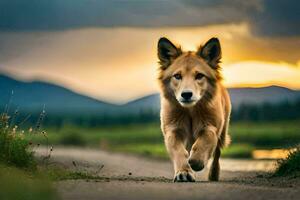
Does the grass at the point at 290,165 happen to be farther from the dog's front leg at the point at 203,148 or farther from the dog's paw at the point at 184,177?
the dog's paw at the point at 184,177

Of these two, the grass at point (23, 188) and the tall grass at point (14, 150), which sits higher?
the tall grass at point (14, 150)

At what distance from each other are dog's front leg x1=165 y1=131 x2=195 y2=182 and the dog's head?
25.6 inches

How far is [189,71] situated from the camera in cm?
1384

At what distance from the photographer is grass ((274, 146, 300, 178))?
1458 centimetres

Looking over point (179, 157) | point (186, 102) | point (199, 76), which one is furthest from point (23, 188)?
point (199, 76)

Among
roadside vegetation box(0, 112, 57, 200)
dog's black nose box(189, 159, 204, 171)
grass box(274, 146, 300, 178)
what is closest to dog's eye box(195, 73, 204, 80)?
dog's black nose box(189, 159, 204, 171)

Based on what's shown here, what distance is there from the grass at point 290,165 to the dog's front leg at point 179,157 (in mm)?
2141

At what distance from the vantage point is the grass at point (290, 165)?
1458 cm

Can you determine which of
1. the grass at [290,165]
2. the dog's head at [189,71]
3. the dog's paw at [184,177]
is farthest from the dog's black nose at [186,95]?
the grass at [290,165]

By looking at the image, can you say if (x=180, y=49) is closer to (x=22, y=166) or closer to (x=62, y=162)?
(x=22, y=166)

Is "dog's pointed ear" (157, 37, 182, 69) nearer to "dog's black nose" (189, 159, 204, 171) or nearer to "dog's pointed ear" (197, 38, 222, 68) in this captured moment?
Result: "dog's pointed ear" (197, 38, 222, 68)

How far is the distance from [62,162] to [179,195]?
8011 millimetres

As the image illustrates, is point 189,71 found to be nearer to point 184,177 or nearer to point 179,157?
point 179,157

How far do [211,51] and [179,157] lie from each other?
223cm
